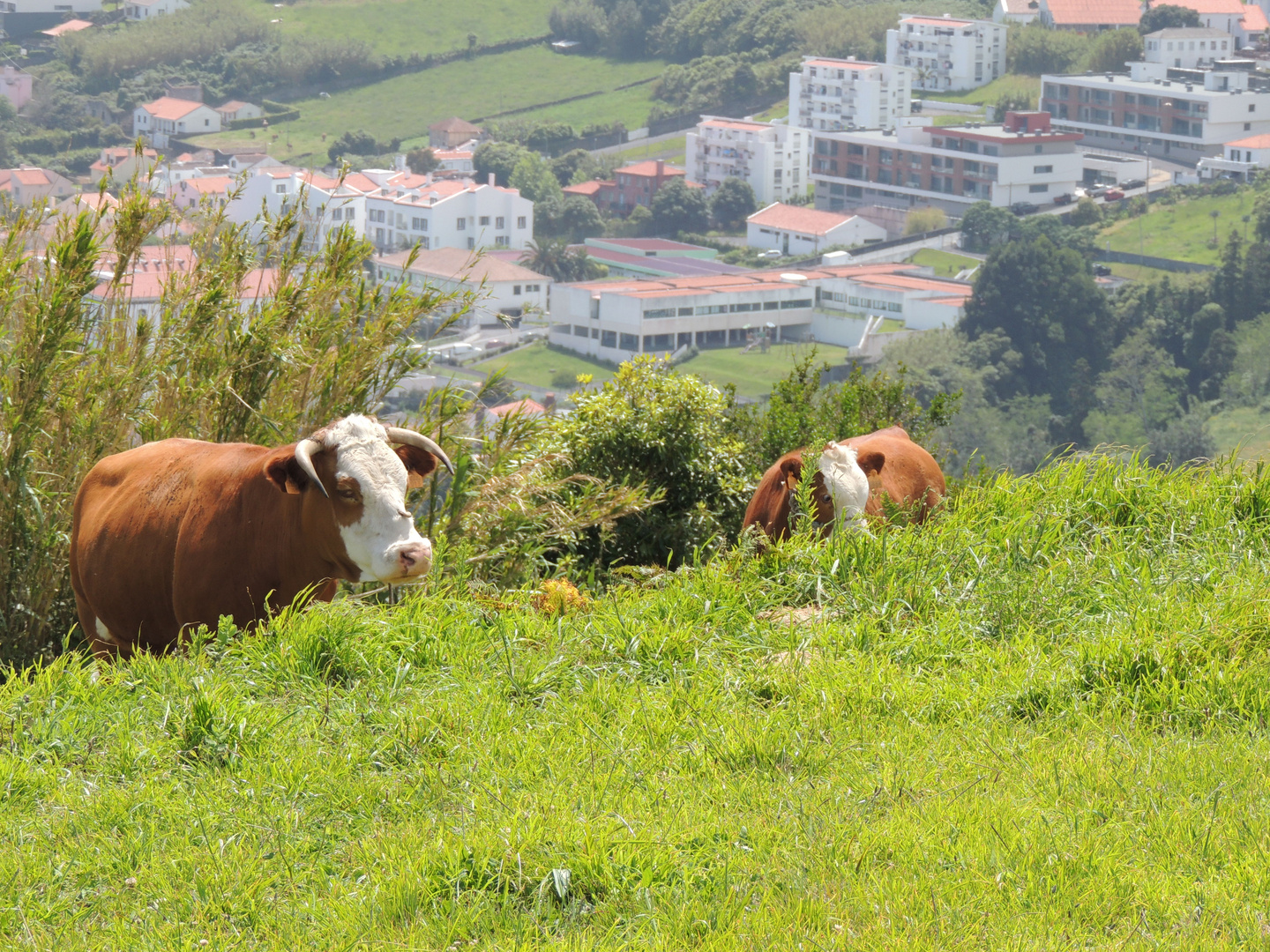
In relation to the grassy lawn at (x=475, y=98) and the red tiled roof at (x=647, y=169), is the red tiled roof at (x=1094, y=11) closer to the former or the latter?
the grassy lawn at (x=475, y=98)

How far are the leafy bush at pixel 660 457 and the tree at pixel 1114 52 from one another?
283 feet

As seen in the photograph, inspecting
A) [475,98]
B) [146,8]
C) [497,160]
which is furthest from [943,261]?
[146,8]

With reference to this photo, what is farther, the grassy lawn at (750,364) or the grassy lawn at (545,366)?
the grassy lawn at (545,366)

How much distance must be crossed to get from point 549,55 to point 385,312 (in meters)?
94.2

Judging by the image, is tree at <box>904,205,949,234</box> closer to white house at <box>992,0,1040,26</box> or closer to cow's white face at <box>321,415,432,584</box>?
white house at <box>992,0,1040,26</box>

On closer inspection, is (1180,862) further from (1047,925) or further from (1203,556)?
(1203,556)

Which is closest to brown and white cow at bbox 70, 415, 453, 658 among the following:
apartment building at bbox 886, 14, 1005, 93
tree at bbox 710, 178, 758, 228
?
tree at bbox 710, 178, 758, 228

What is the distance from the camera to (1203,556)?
13.6 feet

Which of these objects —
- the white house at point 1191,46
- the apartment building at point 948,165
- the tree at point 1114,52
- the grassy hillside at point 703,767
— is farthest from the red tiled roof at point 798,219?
the grassy hillside at point 703,767

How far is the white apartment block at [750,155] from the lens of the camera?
77438 mm

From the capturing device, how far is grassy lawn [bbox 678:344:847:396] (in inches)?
1914

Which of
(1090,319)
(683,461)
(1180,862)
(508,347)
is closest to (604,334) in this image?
(508,347)

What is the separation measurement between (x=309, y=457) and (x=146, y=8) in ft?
321

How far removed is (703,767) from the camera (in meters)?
2.91
